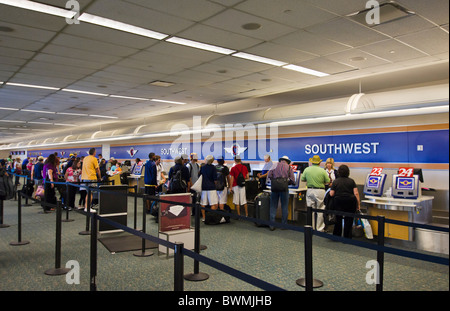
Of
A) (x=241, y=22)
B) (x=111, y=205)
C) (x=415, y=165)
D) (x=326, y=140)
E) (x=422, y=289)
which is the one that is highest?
(x=241, y=22)

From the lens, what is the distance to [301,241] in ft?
19.5

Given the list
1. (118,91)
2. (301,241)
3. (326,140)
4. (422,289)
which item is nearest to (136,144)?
(118,91)

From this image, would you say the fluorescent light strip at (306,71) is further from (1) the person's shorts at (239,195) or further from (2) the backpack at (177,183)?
(2) the backpack at (177,183)

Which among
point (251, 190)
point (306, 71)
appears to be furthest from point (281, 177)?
point (306, 71)

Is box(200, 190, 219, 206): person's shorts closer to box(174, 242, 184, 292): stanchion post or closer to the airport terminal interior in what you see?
the airport terminal interior

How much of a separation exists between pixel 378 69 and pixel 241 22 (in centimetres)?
333

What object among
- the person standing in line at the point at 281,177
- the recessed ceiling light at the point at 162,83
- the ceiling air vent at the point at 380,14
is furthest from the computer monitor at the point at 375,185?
→ the recessed ceiling light at the point at 162,83

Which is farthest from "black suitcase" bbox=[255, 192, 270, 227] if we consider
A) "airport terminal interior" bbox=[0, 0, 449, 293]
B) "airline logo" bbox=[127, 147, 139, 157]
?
"airline logo" bbox=[127, 147, 139, 157]

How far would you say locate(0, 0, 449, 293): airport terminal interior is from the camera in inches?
144

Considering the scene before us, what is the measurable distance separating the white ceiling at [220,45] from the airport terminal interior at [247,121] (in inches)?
1.2

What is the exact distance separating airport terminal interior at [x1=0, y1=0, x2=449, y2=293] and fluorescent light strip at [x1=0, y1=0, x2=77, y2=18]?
2cm

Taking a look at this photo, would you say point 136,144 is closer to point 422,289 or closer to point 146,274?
point 146,274

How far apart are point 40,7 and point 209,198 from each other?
4891 millimetres

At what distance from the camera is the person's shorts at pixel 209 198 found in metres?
7.57
